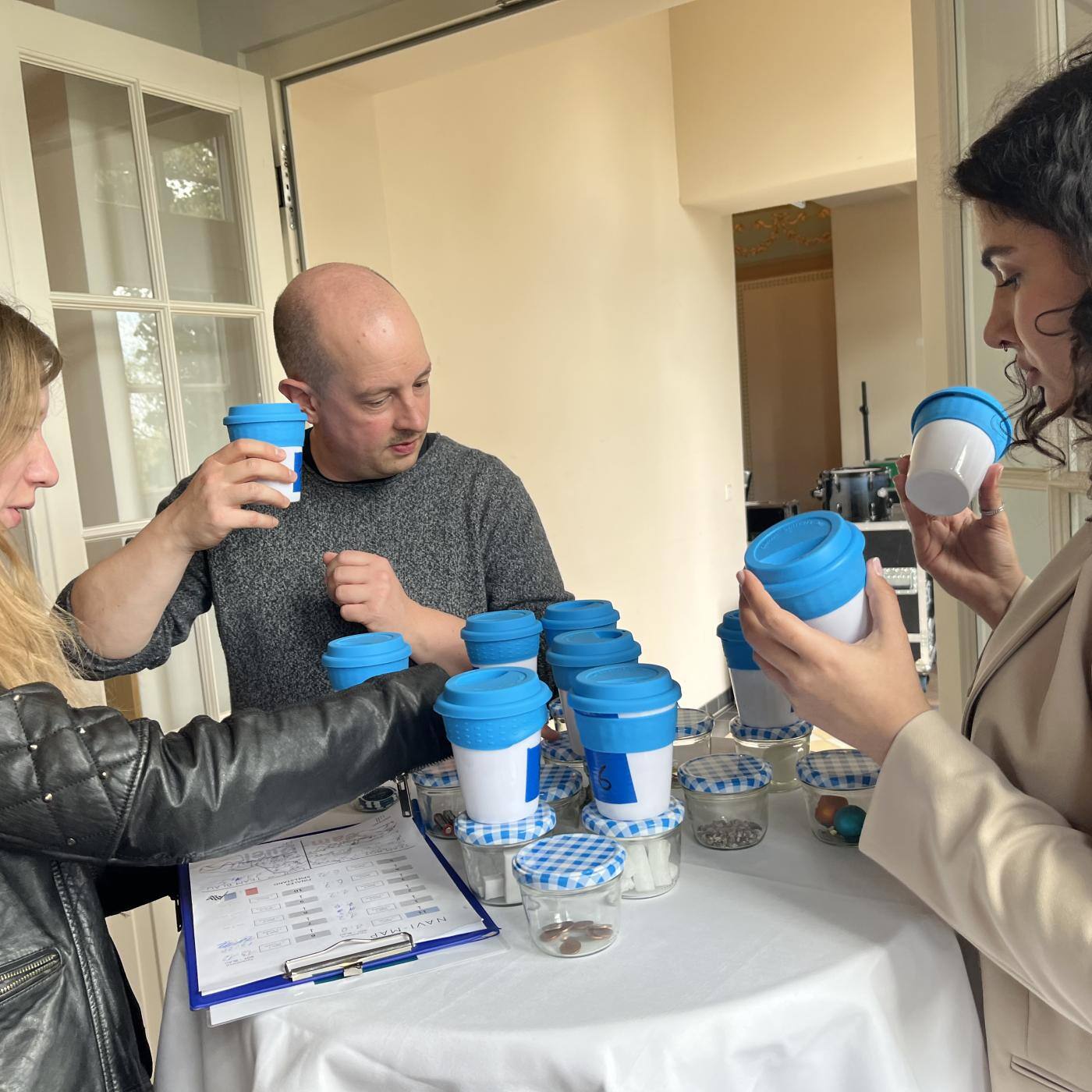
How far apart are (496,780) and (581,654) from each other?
0.75ft

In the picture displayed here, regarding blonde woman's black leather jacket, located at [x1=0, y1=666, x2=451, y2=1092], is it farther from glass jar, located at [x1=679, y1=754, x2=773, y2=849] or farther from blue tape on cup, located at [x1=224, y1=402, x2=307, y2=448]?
blue tape on cup, located at [x1=224, y1=402, x2=307, y2=448]

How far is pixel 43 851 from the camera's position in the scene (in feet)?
3.02

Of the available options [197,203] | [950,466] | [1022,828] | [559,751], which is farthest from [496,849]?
[197,203]

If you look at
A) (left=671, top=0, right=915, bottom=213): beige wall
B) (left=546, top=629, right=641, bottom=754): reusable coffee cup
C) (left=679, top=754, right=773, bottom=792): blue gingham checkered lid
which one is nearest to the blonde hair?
(left=546, top=629, right=641, bottom=754): reusable coffee cup

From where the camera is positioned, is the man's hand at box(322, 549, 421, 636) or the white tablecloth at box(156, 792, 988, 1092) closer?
the white tablecloth at box(156, 792, 988, 1092)

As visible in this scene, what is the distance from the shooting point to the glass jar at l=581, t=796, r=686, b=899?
979 millimetres

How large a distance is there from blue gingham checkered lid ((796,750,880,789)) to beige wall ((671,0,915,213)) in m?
3.70

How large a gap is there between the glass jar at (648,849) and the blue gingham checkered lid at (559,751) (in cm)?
20

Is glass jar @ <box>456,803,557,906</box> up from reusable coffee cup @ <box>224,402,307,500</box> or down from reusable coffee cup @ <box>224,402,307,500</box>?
down

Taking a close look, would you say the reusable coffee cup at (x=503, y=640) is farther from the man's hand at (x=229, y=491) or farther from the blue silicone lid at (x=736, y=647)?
the man's hand at (x=229, y=491)

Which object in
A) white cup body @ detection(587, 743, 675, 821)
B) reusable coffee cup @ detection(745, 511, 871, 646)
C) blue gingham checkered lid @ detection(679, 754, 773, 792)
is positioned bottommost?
blue gingham checkered lid @ detection(679, 754, 773, 792)

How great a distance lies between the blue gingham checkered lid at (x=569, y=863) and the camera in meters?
0.88

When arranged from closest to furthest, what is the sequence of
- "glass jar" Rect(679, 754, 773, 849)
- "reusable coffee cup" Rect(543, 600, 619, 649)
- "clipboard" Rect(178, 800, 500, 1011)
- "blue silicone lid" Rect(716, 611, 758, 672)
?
"clipboard" Rect(178, 800, 500, 1011)
"glass jar" Rect(679, 754, 773, 849)
"blue silicone lid" Rect(716, 611, 758, 672)
"reusable coffee cup" Rect(543, 600, 619, 649)

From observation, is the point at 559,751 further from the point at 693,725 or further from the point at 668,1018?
the point at 668,1018
